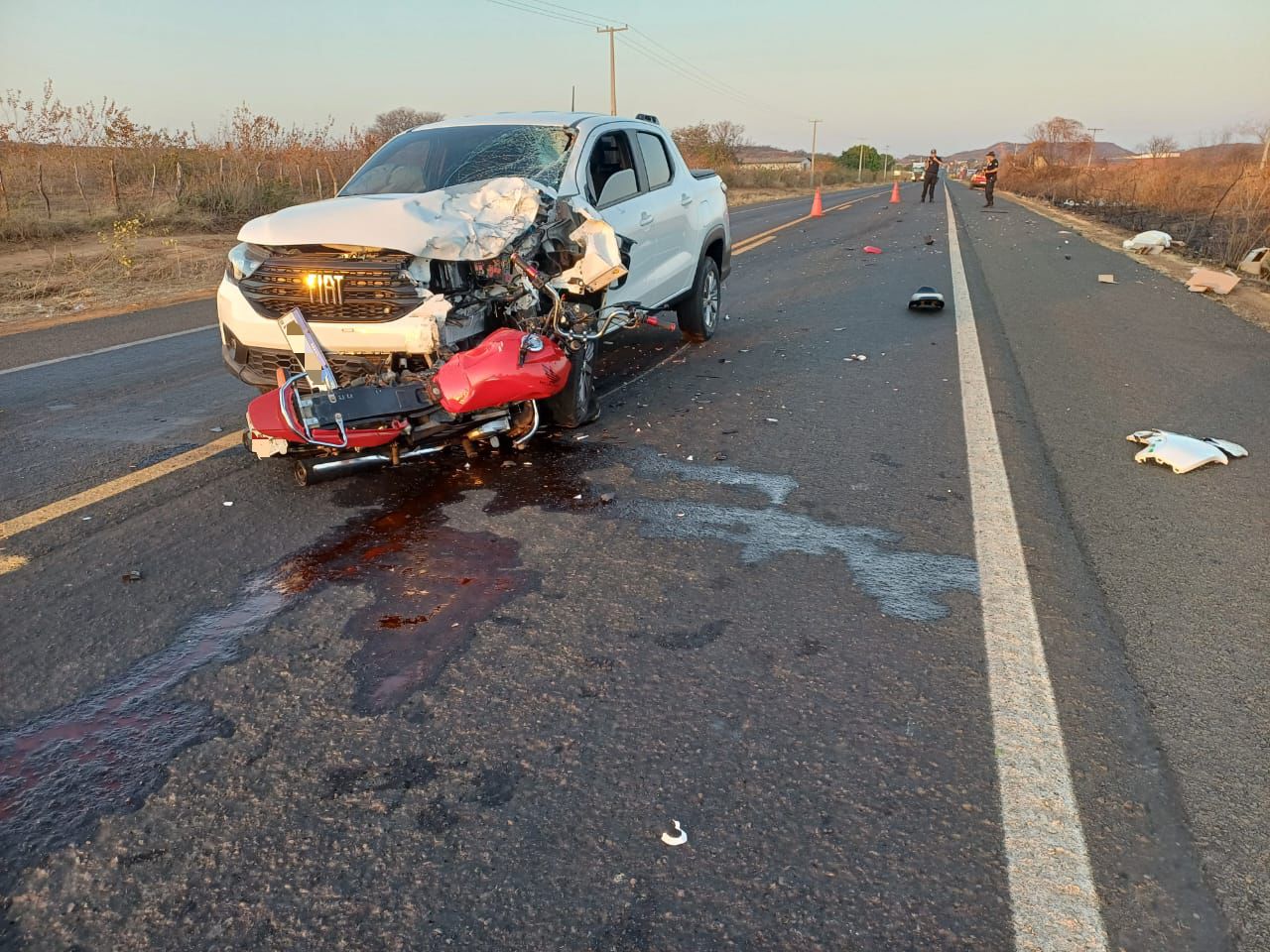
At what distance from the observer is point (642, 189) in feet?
22.5

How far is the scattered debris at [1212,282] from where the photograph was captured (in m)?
11.4

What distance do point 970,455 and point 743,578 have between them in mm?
2190

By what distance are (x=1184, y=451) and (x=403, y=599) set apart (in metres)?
4.33

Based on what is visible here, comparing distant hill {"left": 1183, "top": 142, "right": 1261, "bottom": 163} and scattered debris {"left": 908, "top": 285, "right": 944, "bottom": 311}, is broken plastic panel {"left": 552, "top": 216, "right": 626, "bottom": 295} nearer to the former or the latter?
scattered debris {"left": 908, "top": 285, "right": 944, "bottom": 311}

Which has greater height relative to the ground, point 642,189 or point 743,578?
point 642,189

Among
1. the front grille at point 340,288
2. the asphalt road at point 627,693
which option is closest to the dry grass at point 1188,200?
the asphalt road at point 627,693

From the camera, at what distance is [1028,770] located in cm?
248

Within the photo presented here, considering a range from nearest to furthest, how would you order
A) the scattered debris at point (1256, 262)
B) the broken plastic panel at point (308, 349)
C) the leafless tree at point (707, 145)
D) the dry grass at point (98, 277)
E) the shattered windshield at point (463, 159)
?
the broken plastic panel at point (308, 349) → the shattered windshield at point (463, 159) → the dry grass at point (98, 277) → the scattered debris at point (1256, 262) → the leafless tree at point (707, 145)

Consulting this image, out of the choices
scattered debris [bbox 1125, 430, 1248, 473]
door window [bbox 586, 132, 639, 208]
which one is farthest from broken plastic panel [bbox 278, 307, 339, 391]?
scattered debris [bbox 1125, 430, 1248, 473]

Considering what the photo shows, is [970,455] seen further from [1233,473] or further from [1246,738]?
[1246,738]

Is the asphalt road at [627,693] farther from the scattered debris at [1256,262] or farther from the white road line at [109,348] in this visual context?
the scattered debris at [1256,262]

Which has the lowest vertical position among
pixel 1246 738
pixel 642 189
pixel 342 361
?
pixel 1246 738

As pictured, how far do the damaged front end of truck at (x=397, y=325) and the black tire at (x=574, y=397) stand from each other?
10.4 inches

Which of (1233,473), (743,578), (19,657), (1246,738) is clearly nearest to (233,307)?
(19,657)
